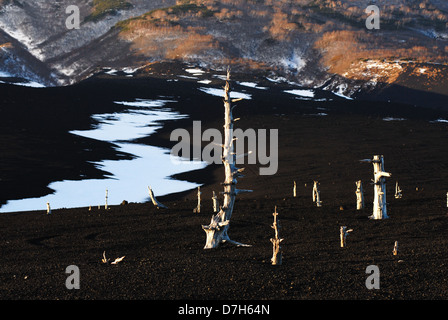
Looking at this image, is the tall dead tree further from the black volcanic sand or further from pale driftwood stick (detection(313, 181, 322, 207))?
pale driftwood stick (detection(313, 181, 322, 207))

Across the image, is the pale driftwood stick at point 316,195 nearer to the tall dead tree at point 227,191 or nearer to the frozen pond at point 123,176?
the tall dead tree at point 227,191

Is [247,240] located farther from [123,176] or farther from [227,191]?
[123,176]

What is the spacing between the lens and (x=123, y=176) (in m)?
65.4

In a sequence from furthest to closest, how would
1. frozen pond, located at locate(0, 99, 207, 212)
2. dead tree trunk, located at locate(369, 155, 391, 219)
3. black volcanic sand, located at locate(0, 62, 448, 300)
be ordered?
frozen pond, located at locate(0, 99, 207, 212), dead tree trunk, located at locate(369, 155, 391, 219), black volcanic sand, located at locate(0, 62, 448, 300)

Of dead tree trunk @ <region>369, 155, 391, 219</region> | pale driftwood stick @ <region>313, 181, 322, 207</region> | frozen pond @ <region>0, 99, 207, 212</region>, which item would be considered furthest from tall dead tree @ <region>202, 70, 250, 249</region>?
frozen pond @ <region>0, 99, 207, 212</region>

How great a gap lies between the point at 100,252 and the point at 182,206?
13.9 metres

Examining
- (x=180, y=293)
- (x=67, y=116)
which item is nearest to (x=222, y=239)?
(x=180, y=293)

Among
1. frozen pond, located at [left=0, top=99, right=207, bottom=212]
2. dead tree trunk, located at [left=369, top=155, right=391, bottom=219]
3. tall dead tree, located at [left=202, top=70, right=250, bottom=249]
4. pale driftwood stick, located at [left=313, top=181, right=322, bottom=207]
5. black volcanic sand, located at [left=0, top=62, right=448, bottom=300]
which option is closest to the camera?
black volcanic sand, located at [left=0, top=62, right=448, bottom=300]

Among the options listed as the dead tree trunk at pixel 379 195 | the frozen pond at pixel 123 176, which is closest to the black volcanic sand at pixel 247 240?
the dead tree trunk at pixel 379 195

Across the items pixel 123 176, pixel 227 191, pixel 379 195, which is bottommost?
pixel 227 191

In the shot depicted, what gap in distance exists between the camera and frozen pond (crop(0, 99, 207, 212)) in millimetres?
50906

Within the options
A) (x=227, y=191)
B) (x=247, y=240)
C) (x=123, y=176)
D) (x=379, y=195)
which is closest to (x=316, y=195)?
(x=379, y=195)

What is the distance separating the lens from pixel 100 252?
82.8 feet
